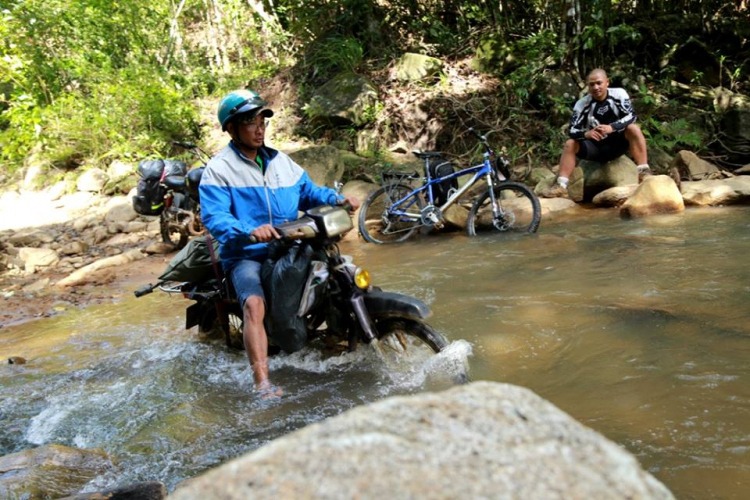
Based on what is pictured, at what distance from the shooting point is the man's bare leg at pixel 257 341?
3500mm

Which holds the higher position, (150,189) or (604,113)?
(604,113)

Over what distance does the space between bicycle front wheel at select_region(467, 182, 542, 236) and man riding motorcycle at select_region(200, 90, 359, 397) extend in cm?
428

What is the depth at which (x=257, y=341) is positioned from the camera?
3.53m

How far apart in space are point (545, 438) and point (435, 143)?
34.7ft

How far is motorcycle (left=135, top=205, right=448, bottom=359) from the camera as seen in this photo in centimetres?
338

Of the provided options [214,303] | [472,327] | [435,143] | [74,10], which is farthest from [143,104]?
[472,327]

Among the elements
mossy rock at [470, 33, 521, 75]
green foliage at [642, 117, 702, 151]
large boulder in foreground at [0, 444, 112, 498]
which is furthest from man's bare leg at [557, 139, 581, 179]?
large boulder in foreground at [0, 444, 112, 498]

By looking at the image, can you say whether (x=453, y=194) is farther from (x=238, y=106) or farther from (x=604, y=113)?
(x=238, y=106)

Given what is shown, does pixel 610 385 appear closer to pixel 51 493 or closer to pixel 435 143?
pixel 51 493

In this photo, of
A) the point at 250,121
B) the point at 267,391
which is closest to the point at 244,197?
the point at 250,121

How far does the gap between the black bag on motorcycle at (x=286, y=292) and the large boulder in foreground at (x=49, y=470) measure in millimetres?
1159

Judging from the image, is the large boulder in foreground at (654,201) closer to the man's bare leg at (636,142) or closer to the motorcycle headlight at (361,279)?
the man's bare leg at (636,142)

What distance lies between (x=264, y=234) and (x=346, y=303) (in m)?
0.74

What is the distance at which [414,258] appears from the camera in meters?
6.93
